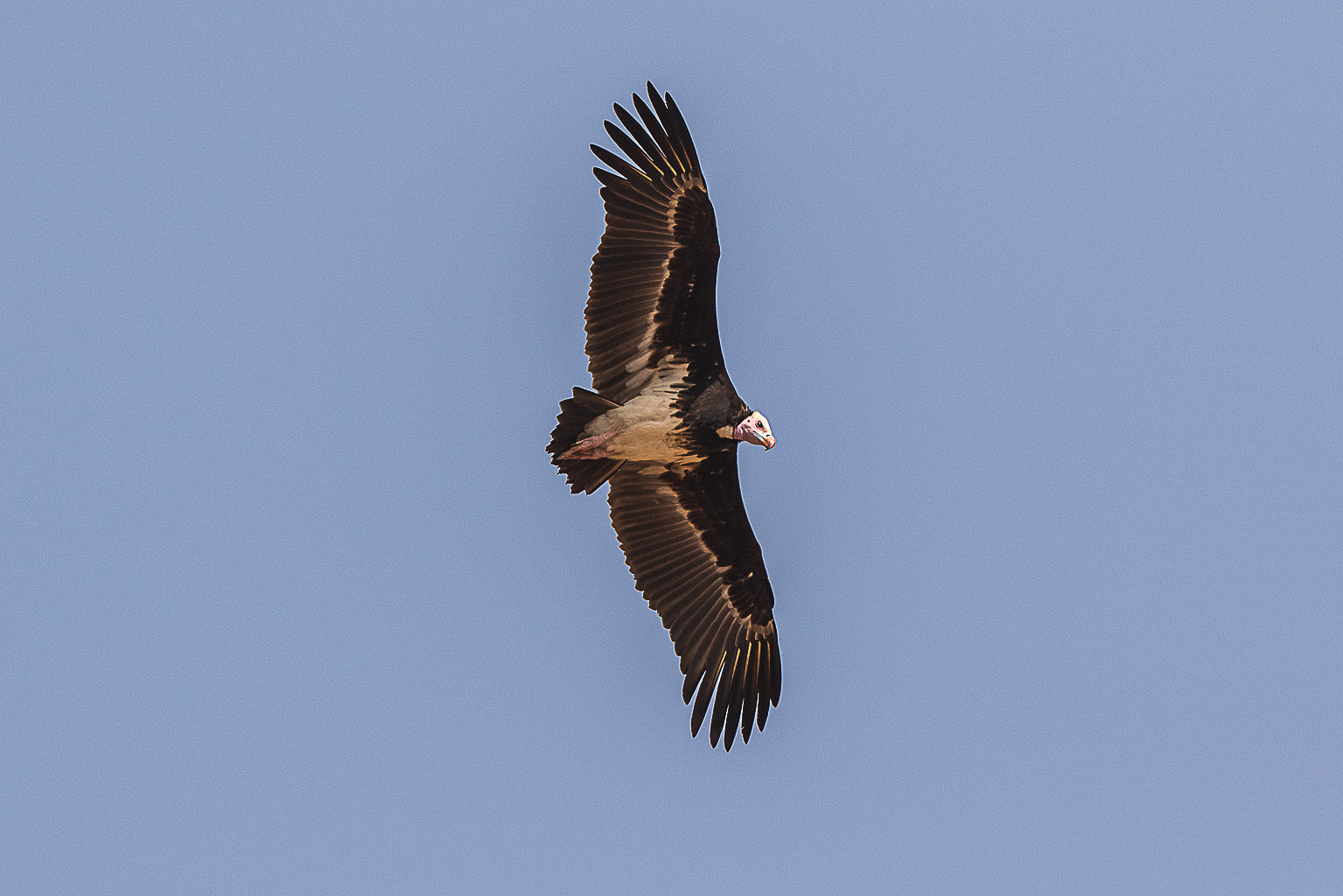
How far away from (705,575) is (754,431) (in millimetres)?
2063

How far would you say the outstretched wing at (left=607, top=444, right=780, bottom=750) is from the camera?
63.6 ft

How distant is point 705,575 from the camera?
64.4 feet

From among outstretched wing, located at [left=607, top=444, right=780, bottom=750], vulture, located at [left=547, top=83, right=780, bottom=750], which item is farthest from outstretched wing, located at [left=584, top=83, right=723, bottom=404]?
outstretched wing, located at [left=607, top=444, right=780, bottom=750]

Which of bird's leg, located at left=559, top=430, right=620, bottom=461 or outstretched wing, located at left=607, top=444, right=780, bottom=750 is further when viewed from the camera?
outstretched wing, located at left=607, top=444, right=780, bottom=750

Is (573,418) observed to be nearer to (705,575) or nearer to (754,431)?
(754,431)

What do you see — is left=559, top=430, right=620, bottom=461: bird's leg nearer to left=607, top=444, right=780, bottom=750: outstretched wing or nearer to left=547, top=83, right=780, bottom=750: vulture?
left=547, top=83, right=780, bottom=750: vulture

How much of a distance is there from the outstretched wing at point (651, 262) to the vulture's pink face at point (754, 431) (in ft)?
2.41

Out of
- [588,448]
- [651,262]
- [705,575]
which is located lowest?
[705,575]

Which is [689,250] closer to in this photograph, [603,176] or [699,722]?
[603,176]

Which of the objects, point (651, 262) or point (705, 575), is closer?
point (651, 262)

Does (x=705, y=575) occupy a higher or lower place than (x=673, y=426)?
lower

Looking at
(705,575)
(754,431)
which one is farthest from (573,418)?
(705,575)

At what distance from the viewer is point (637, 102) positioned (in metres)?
17.8

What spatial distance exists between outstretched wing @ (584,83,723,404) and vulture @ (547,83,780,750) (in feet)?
0.04
